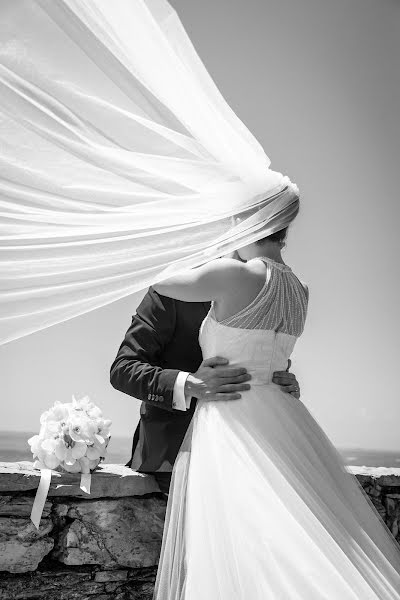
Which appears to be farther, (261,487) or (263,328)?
(263,328)

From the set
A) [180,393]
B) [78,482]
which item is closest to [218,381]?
[180,393]

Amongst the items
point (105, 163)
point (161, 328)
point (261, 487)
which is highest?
point (105, 163)

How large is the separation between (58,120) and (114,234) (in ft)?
0.96

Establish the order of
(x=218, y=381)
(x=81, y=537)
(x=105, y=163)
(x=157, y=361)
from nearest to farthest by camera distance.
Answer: (x=105, y=163) < (x=218, y=381) < (x=81, y=537) < (x=157, y=361)

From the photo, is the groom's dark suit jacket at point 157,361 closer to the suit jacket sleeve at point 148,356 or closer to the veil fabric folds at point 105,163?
the suit jacket sleeve at point 148,356

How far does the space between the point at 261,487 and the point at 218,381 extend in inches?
12.2

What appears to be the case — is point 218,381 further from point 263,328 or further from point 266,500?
point 266,500

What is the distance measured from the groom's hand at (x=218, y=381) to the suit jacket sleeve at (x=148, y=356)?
2.6 inches

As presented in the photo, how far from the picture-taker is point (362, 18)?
5555 mm

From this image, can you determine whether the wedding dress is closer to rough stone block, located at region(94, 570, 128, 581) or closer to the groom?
the groom

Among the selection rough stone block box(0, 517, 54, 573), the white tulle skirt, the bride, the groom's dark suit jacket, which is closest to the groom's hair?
the bride

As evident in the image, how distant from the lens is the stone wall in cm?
193

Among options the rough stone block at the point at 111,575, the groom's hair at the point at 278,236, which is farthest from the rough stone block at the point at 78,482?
the groom's hair at the point at 278,236

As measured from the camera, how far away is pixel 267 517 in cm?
161
